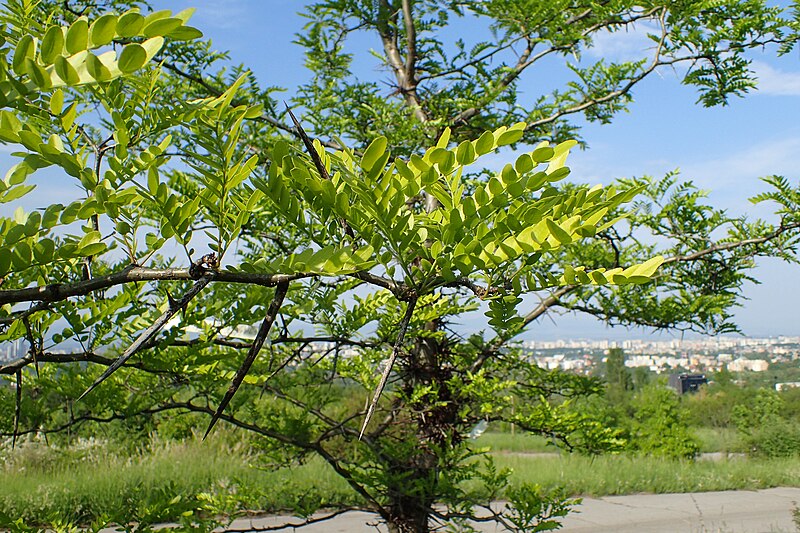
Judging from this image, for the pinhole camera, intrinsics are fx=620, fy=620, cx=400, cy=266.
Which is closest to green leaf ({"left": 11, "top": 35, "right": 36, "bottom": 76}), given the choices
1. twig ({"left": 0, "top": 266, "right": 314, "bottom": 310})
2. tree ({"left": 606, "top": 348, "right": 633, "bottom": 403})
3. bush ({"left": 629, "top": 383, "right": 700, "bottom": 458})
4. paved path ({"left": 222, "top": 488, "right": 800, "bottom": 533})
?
twig ({"left": 0, "top": 266, "right": 314, "bottom": 310})

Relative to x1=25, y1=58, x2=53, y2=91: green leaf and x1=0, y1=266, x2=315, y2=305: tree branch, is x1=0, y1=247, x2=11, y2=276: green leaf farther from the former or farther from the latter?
x1=25, y1=58, x2=53, y2=91: green leaf

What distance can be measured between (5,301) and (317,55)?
10.4 ft

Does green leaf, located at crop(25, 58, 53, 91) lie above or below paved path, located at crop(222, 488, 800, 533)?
above

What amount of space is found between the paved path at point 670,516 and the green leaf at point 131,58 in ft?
20.1

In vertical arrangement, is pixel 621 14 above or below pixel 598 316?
above

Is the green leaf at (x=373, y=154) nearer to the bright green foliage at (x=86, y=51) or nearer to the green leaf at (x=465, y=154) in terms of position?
Answer: the green leaf at (x=465, y=154)

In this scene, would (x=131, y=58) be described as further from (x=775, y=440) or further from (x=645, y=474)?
(x=775, y=440)

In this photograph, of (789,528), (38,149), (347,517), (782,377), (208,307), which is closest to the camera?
(38,149)

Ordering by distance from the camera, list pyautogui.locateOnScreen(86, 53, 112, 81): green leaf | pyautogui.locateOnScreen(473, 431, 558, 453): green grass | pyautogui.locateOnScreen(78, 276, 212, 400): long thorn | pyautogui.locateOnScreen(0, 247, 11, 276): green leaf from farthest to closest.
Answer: pyautogui.locateOnScreen(473, 431, 558, 453): green grass
pyautogui.locateOnScreen(0, 247, 11, 276): green leaf
pyautogui.locateOnScreen(78, 276, 212, 400): long thorn
pyautogui.locateOnScreen(86, 53, 112, 81): green leaf

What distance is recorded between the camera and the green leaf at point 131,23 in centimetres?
51

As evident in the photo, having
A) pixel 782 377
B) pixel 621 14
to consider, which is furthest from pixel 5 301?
pixel 782 377

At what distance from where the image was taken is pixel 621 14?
3479mm

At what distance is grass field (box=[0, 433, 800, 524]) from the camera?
650cm

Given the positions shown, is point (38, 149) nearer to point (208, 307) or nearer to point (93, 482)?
point (208, 307)
